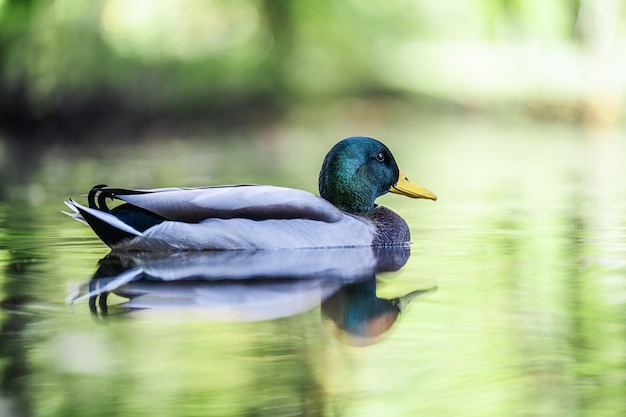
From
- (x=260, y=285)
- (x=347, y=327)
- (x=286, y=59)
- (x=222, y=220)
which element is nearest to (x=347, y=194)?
(x=222, y=220)

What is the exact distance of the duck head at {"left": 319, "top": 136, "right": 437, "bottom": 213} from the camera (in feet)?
24.7

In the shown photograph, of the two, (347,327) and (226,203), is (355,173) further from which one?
(347,327)

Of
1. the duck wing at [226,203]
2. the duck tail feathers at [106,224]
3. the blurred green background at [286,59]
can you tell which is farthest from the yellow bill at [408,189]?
the blurred green background at [286,59]

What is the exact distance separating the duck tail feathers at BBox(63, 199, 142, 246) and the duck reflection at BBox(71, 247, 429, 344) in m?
0.12

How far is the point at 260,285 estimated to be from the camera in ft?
19.7

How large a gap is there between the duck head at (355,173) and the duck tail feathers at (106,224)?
1.24 m

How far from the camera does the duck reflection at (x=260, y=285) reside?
5.24 meters

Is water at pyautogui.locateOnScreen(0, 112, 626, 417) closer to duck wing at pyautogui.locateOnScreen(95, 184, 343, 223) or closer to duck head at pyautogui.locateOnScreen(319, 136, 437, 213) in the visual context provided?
duck wing at pyautogui.locateOnScreen(95, 184, 343, 223)

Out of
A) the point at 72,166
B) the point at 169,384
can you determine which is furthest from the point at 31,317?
the point at 72,166

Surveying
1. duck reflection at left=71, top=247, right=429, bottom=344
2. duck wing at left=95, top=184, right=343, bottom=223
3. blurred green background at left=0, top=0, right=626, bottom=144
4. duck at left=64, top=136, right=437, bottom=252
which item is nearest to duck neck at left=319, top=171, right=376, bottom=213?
duck at left=64, top=136, right=437, bottom=252

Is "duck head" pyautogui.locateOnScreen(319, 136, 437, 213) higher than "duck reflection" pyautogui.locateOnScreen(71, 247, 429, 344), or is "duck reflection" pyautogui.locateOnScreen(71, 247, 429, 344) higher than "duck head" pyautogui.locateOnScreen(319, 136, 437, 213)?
"duck head" pyautogui.locateOnScreen(319, 136, 437, 213)

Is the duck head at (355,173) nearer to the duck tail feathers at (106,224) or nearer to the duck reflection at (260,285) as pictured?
the duck reflection at (260,285)

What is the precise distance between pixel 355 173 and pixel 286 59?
18934mm

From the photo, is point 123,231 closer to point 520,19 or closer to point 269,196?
point 269,196
